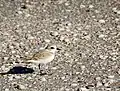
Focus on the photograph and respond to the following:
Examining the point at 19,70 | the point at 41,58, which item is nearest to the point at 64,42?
the point at 19,70

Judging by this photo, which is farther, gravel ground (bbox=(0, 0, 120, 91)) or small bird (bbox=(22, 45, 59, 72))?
small bird (bbox=(22, 45, 59, 72))

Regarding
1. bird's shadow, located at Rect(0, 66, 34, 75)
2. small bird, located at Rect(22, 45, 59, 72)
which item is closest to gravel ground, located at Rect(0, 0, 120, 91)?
bird's shadow, located at Rect(0, 66, 34, 75)

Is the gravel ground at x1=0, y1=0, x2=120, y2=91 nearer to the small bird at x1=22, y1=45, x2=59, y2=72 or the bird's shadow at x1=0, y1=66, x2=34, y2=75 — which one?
the bird's shadow at x1=0, y1=66, x2=34, y2=75

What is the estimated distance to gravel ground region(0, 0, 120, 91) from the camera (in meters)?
10.3

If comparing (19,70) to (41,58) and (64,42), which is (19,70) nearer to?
(41,58)

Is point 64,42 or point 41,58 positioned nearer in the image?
point 41,58

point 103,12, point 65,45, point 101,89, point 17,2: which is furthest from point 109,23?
point 101,89

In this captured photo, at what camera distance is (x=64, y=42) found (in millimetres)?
12633

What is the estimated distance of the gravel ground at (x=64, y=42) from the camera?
10.3m

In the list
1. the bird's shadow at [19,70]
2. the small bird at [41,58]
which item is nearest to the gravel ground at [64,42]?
the bird's shadow at [19,70]

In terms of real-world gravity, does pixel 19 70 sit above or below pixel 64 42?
below

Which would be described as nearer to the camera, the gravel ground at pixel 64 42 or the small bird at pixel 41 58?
the gravel ground at pixel 64 42

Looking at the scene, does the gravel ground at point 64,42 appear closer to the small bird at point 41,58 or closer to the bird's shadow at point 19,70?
the bird's shadow at point 19,70

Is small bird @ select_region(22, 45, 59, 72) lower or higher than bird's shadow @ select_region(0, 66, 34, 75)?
higher
